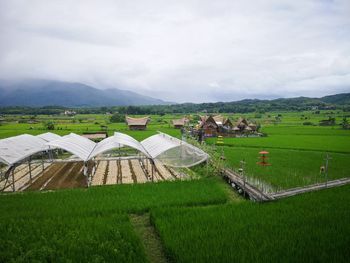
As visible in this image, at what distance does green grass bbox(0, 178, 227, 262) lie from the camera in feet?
20.0

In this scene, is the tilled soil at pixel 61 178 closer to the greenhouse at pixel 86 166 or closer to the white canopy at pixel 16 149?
the greenhouse at pixel 86 166

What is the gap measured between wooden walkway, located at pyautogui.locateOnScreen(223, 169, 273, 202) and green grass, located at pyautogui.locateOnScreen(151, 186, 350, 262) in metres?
0.72

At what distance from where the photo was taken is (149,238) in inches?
298

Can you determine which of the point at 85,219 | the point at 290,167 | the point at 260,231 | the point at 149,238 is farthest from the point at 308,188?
the point at 85,219

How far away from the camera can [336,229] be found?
7.16 metres

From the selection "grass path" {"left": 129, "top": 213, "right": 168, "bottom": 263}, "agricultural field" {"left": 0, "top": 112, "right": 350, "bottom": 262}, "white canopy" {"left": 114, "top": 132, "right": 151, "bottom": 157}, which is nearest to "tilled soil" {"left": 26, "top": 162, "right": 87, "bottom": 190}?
"agricultural field" {"left": 0, "top": 112, "right": 350, "bottom": 262}

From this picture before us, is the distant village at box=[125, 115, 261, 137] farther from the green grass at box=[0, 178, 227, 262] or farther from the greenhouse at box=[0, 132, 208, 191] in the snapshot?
the green grass at box=[0, 178, 227, 262]

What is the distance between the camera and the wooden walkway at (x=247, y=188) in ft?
32.7

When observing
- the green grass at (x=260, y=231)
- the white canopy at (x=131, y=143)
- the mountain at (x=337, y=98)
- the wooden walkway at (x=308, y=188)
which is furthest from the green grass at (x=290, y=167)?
the mountain at (x=337, y=98)

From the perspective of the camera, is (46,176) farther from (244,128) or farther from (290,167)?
(244,128)

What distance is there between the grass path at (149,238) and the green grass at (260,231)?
0.29 m

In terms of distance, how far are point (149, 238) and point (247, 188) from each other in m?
5.25

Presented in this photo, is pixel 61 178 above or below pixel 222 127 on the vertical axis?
below

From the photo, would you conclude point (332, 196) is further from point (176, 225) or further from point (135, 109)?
point (135, 109)
